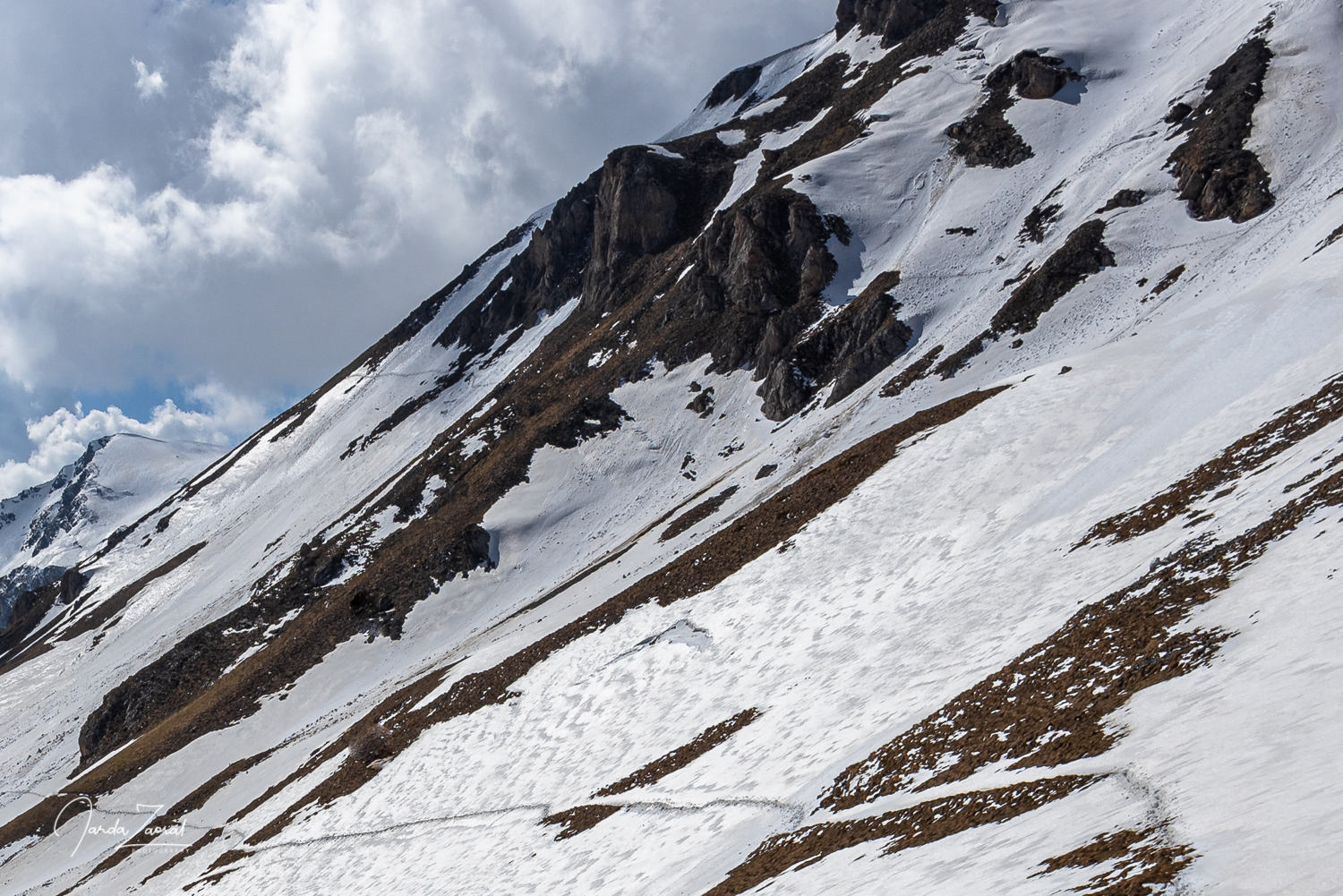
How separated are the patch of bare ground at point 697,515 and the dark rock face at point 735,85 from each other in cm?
10129

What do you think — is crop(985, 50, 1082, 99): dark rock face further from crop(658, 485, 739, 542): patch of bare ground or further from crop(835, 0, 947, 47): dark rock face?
crop(658, 485, 739, 542): patch of bare ground

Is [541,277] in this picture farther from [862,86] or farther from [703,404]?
[703,404]

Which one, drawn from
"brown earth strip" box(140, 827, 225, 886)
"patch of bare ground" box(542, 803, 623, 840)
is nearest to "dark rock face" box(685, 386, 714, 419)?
"brown earth strip" box(140, 827, 225, 886)

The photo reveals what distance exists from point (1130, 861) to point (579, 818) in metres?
14.2

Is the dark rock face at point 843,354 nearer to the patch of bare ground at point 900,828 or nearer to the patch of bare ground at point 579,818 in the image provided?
the patch of bare ground at point 579,818

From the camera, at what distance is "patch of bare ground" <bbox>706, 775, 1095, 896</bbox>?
10.1 m

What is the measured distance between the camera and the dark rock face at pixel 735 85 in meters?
128

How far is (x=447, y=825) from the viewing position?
22.1 meters

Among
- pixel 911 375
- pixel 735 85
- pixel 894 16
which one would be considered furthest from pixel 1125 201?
pixel 735 85

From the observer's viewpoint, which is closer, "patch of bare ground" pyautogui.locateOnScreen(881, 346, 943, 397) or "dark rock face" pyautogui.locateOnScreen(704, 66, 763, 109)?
"patch of bare ground" pyautogui.locateOnScreen(881, 346, 943, 397)

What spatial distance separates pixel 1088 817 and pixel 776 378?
45.8m

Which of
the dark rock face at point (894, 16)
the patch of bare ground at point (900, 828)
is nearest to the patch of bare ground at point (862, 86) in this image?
Answer: the dark rock face at point (894, 16)

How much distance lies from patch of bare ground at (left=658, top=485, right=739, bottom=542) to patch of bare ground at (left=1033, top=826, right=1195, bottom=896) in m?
31.6

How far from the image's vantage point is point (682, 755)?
19547 mm
